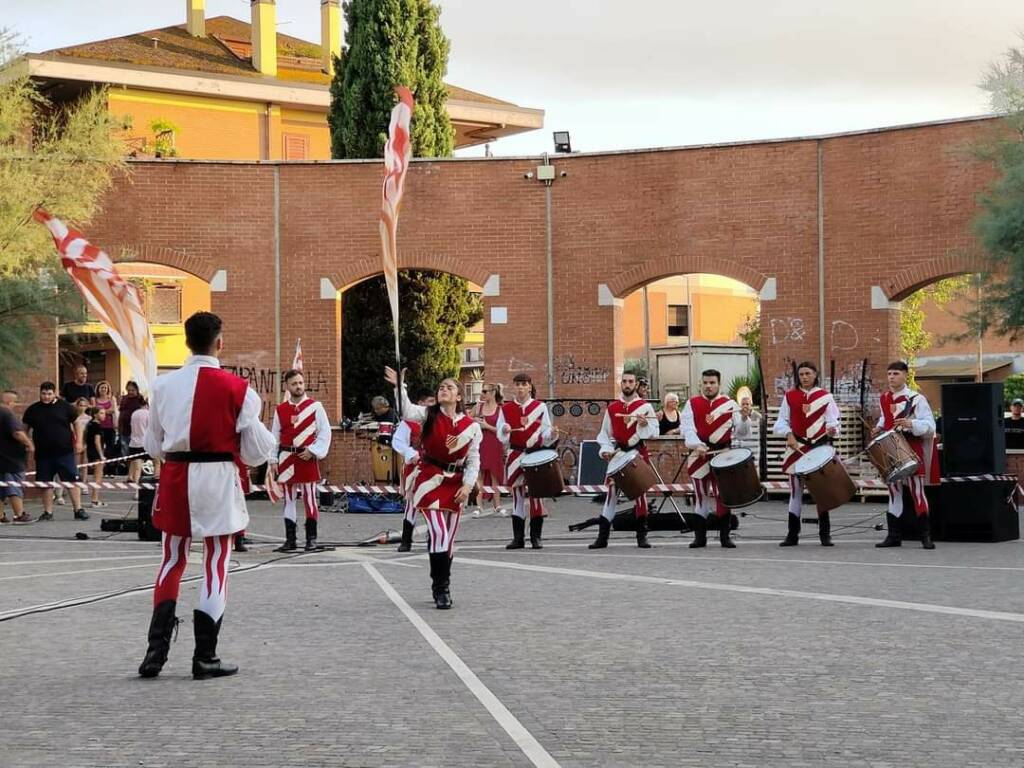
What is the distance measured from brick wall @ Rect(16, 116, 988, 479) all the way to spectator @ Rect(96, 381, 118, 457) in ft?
8.80

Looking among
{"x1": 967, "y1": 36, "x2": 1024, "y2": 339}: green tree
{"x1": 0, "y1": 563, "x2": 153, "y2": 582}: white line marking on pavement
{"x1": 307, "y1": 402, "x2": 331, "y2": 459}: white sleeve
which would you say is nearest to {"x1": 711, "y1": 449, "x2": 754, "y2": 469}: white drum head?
{"x1": 307, "y1": 402, "x2": 331, "y2": 459}: white sleeve

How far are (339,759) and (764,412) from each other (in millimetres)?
20454

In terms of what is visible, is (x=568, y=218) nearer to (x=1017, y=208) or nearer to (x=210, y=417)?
(x=1017, y=208)

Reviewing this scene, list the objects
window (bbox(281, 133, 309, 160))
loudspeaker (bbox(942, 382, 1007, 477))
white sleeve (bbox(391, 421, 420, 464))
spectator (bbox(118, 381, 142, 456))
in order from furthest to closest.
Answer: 1. window (bbox(281, 133, 309, 160))
2. spectator (bbox(118, 381, 142, 456))
3. loudspeaker (bbox(942, 382, 1007, 477))
4. white sleeve (bbox(391, 421, 420, 464))

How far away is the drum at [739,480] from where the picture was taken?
56.6 feet

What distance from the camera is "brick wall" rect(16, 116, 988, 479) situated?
91.3 feet

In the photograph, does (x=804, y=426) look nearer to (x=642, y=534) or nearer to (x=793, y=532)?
(x=793, y=532)

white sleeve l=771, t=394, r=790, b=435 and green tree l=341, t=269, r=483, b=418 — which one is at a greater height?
green tree l=341, t=269, r=483, b=418

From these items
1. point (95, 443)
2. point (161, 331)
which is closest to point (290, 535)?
point (95, 443)

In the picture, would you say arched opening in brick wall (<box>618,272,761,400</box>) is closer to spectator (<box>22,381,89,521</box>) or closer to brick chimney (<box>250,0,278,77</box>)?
brick chimney (<box>250,0,278,77</box>)

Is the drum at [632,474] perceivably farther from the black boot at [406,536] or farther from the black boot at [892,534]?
the black boot at [892,534]

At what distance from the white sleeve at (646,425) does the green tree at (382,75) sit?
2044cm

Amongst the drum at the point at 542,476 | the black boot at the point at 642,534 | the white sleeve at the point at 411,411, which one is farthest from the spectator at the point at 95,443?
the white sleeve at the point at 411,411

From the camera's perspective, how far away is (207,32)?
190 ft
